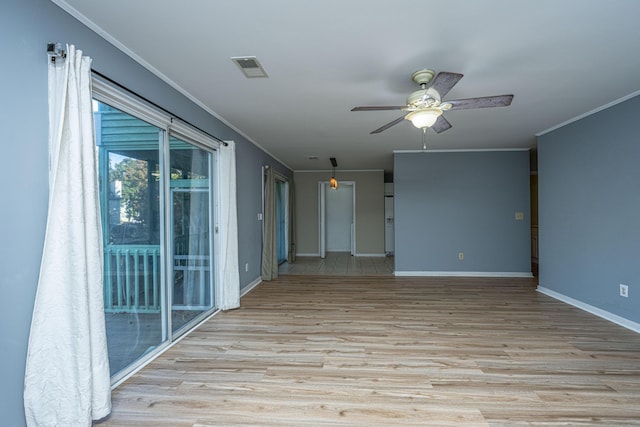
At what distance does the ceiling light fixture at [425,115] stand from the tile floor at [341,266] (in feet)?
13.1

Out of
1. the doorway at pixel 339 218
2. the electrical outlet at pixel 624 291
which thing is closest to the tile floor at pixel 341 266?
the doorway at pixel 339 218

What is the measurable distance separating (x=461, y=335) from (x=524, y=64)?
8.32ft

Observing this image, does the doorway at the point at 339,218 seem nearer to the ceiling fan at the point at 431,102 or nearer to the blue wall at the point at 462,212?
the blue wall at the point at 462,212

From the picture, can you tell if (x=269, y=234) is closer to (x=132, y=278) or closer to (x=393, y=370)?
(x=132, y=278)

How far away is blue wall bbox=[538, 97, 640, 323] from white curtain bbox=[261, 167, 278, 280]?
445cm

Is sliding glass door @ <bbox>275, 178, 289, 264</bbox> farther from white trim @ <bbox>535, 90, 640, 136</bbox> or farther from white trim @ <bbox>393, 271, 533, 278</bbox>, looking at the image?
white trim @ <bbox>535, 90, 640, 136</bbox>

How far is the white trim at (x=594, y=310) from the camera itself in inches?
125

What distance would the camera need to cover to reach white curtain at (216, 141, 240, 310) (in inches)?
146

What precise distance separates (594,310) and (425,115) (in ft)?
11.2

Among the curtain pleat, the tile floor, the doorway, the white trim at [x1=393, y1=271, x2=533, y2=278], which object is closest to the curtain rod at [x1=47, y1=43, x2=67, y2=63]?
the tile floor

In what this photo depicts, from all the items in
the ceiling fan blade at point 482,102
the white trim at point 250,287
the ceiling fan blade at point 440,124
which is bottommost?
the white trim at point 250,287

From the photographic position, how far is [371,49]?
219cm

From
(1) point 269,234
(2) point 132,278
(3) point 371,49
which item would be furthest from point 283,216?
(3) point 371,49

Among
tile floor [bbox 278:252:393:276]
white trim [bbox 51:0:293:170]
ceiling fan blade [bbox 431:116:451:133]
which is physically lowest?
tile floor [bbox 278:252:393:276]
